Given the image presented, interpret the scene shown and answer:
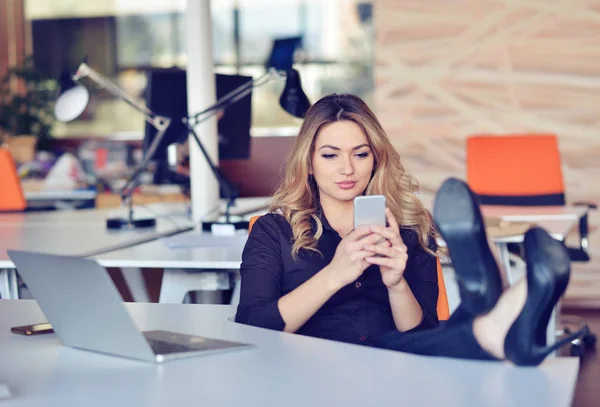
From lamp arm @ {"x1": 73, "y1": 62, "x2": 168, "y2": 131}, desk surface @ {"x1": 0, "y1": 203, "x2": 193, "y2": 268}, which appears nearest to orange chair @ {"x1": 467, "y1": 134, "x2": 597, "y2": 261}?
desk surface @ {"x1": 0, "y1": 203, "x2": 193, "y2": 268}

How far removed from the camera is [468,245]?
4.24 ft

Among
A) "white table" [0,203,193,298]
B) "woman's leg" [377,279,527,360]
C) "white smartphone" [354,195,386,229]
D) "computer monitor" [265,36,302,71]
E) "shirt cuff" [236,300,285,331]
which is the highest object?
"computer monitor" [265,36,302,71]

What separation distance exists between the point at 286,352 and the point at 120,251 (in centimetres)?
150

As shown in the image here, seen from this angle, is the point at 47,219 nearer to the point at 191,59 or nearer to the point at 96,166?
the point at 191,59

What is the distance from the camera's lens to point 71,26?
8.31 metres

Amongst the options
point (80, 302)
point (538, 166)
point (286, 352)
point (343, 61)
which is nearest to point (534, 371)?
point (286, 352)

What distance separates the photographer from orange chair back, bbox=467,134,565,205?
15.6 feet

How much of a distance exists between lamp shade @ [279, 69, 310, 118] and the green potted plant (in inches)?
162

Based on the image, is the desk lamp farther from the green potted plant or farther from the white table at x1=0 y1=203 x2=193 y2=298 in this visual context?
the green potted plant

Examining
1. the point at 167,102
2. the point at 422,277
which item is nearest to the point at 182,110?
the point at 167,102

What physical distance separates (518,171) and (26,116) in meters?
4.07

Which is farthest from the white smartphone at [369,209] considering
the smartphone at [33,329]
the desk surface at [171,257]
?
the desk surface at [171,257]

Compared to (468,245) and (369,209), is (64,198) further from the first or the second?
(468,245)

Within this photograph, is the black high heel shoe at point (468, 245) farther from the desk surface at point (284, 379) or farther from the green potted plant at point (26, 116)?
the green potted plant at point (26, 116)
